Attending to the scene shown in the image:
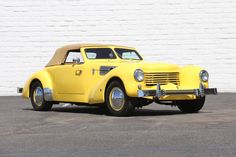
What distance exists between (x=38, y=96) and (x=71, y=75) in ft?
3.97

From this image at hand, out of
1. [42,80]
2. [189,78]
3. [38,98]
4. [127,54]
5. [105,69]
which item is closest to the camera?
[189,78]

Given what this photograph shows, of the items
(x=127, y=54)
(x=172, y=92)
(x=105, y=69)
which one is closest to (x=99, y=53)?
(x=127, y=54)

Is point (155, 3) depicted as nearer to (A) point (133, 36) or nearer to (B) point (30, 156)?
(A) point (133, 36)

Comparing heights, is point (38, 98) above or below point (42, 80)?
below

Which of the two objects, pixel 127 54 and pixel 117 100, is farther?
pixel 127 54

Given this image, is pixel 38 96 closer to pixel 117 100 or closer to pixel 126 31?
pixel 117 100

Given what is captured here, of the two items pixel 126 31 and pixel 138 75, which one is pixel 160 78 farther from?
pixel 126 31

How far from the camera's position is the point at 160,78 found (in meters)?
11.1

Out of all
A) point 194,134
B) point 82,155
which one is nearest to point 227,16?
point 194,134

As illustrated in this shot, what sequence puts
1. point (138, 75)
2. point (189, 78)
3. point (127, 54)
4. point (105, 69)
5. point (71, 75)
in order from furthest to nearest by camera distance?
point (127, 54)
point (71, 75)
point (105, 69)
point (189, 78)
point (138, 75)

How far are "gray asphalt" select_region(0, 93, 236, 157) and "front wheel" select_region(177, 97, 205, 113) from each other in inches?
30.4

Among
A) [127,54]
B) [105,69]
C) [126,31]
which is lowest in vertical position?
[105,69]

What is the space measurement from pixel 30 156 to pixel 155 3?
1541 centimetres

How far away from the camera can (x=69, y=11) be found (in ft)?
69.9
